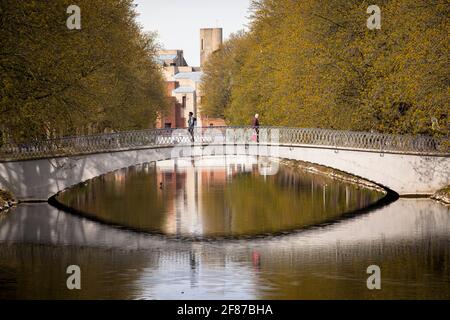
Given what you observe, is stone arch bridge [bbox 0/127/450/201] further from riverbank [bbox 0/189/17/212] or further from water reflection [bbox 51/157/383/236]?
water reflection [bbox 51/157/383/236]

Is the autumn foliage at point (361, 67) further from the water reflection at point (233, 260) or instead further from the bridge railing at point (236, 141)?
the water reflection at point (233, 260)

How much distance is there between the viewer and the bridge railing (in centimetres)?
5038

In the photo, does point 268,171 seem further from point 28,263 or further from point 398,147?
point 28,263

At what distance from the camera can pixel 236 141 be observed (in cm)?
5697

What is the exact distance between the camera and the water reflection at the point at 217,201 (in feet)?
143

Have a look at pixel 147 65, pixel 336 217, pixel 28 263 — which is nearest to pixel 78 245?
pixel 28 263

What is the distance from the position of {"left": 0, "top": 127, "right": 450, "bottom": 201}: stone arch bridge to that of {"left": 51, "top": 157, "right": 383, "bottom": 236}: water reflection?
73.6 inches

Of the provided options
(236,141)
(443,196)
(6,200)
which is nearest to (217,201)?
(236,141)

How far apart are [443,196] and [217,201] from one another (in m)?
12.0
